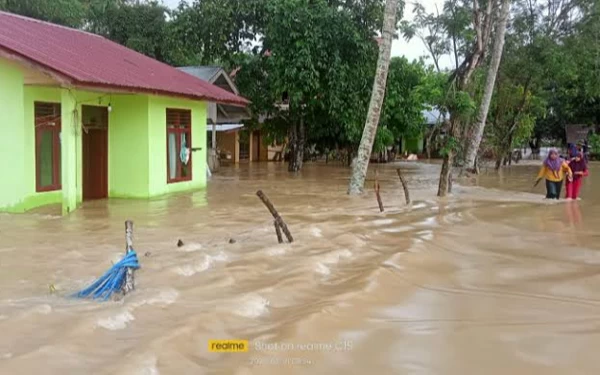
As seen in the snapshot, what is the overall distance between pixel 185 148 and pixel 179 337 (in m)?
13.3

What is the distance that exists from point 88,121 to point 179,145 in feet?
9.68

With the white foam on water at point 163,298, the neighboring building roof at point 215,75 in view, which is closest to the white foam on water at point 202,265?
the white foam on water at point 163,298

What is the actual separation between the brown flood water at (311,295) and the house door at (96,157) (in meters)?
3.13

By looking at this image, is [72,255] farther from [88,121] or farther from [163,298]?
[88,121]

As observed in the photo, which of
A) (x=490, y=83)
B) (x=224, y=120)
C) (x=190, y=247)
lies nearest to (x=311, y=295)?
(x=190, y=247)

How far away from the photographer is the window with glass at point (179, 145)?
58.4 ft

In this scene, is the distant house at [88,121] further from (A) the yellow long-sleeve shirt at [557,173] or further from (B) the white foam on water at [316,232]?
(A) the yellow long-sleeve shirt at [557,173]

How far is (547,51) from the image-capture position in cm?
2691

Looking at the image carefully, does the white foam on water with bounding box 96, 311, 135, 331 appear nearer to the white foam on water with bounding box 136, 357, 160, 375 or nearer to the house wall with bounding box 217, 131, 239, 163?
the white foam on water with bounding box 136, 357, 160, 375

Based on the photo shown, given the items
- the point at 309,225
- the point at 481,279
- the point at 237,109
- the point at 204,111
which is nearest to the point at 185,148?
the point at 204,111

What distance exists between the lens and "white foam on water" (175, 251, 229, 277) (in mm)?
8094

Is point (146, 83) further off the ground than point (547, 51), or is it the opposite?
point (547, 51)

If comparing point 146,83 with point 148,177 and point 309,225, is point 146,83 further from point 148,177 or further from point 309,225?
point 309,225

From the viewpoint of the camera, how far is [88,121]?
1598cm
